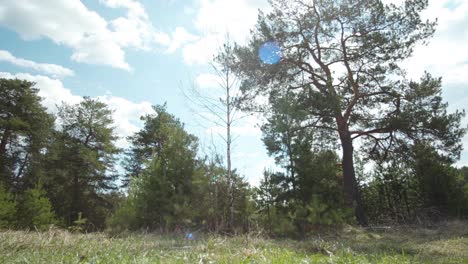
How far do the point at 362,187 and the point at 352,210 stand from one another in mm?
10432

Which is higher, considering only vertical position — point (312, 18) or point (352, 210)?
point (312, 18)

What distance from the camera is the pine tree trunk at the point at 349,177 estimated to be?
11854 mm

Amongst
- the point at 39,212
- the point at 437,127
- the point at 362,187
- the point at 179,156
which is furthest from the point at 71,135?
the point at 437,127

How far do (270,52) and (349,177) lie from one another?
6.94m

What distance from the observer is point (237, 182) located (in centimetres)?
1170

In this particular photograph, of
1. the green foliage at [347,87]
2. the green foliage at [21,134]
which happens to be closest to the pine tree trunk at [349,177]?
the green foliage at [347,87]

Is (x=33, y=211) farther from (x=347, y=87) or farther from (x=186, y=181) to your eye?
(x=347, y=87)

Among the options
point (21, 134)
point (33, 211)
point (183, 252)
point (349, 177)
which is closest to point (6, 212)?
point (33, 211)

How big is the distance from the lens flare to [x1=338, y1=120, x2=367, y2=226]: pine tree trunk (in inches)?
172

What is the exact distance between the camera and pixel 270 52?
12.8 metres

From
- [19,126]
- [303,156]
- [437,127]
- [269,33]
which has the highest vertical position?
[269,33]

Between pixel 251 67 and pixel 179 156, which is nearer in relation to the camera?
pixel 179 156

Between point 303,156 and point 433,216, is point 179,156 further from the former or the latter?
point 433,216

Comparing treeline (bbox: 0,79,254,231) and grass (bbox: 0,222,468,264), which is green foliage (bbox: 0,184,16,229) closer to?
treeline (bbox: 0,79,254,231)
